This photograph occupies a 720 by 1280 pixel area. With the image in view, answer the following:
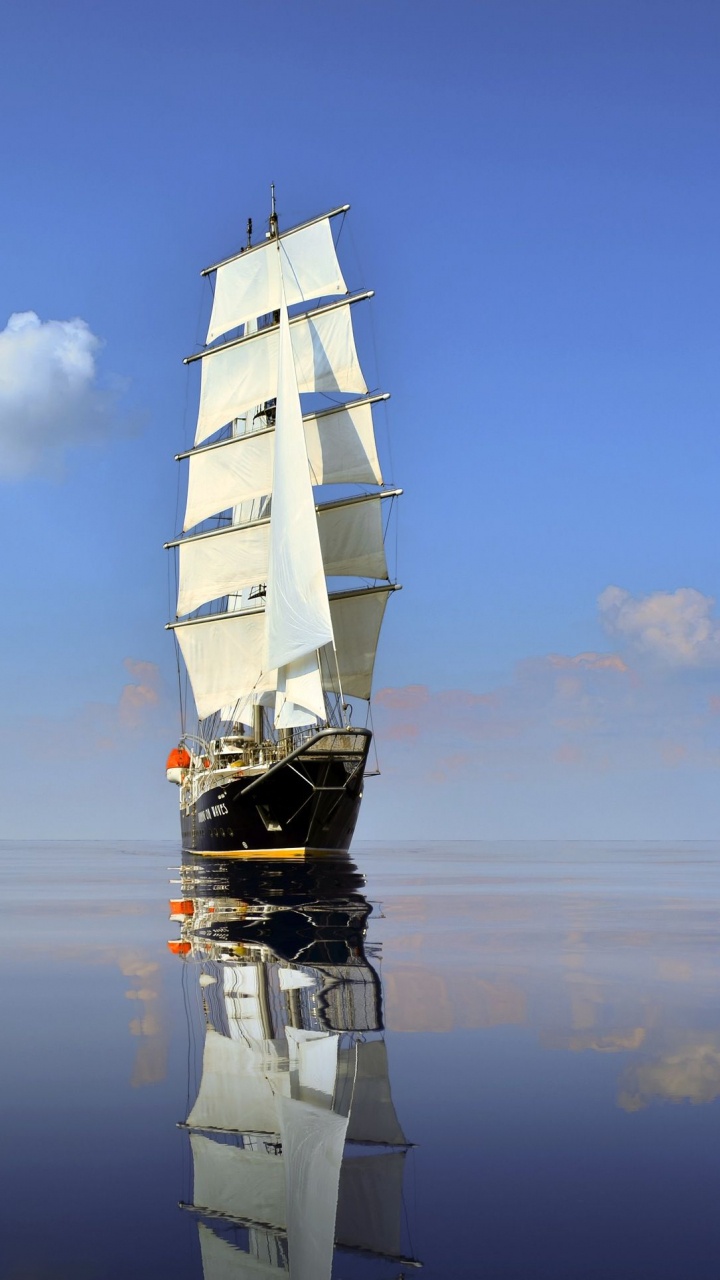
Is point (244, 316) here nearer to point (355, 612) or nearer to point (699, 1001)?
point (355, 612)

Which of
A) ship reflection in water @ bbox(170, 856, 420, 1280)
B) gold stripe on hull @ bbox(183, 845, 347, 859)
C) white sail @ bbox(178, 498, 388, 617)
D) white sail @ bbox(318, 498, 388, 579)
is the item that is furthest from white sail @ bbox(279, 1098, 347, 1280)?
white sail @ bbox(318, 498, 388, 579)

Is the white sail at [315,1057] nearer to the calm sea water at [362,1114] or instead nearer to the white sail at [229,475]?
the calm sea water at [362,1114]

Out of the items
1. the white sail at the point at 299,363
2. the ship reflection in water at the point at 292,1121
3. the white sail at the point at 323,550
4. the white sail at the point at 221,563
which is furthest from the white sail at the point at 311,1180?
the white sail at the point at 299,363

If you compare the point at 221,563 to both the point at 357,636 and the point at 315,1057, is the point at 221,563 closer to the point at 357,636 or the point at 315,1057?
the point at 357,636

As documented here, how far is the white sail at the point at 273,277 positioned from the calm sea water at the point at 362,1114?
67057 mm

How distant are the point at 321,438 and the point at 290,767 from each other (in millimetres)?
28895

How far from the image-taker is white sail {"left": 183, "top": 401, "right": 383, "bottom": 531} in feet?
234

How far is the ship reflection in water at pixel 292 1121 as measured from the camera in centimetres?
480

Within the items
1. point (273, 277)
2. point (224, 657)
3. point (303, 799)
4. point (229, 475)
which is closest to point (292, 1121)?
point (303, 799)

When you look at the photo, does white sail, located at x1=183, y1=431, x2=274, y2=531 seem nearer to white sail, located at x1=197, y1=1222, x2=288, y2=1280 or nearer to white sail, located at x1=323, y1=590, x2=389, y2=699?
white sail, located at x1=323, y1=590, x2=389, y2=699

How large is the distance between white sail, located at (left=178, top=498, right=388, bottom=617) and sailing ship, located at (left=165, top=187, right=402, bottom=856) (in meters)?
0.09

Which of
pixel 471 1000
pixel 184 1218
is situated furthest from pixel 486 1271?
pixel 471 1000

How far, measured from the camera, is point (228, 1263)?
4.60m

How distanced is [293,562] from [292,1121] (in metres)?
48.3
